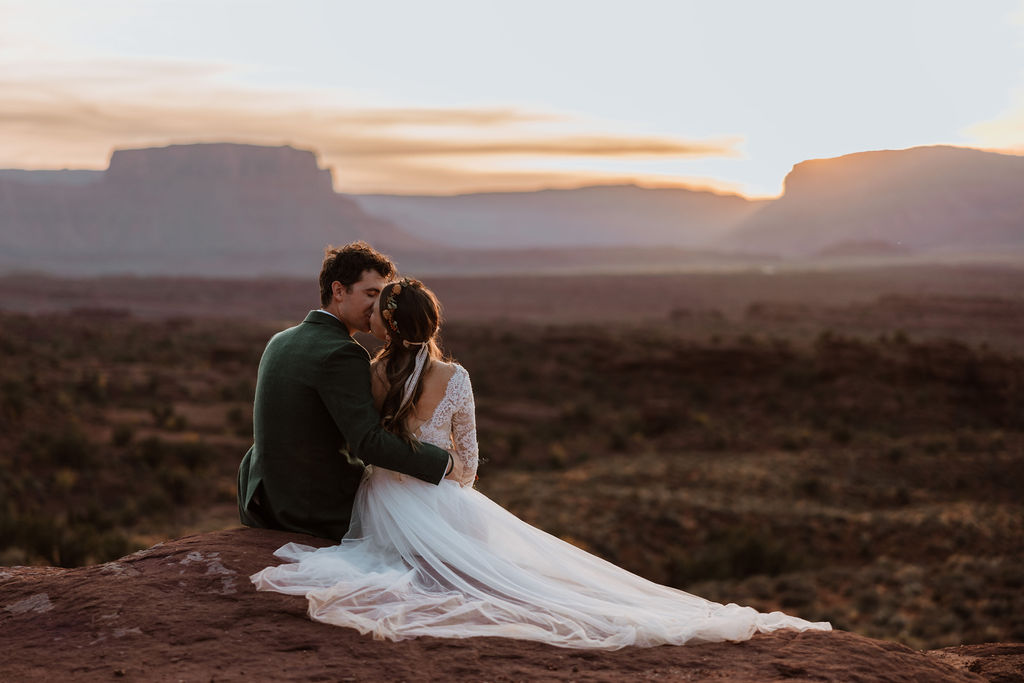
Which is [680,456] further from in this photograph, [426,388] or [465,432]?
[426,388]

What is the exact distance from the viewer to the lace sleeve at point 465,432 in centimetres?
396

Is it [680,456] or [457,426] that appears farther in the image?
[680,456]

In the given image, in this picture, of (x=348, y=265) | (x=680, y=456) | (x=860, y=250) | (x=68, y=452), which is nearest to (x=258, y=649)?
(x=348, y=265)

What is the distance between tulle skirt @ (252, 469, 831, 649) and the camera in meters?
3.35

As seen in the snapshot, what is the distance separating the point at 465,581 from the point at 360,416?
0.80m

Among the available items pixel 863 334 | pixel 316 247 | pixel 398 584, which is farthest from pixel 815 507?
pixel 316 247

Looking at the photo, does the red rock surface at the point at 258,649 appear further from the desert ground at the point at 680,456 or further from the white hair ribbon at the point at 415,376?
the desert ground at the point at 680,456

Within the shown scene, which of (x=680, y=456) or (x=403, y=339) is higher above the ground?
(x=403, y=339)

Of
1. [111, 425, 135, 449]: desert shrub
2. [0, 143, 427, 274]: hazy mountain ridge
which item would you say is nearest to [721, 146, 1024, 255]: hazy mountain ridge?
[111, 425, 135, 449]: desert shrub

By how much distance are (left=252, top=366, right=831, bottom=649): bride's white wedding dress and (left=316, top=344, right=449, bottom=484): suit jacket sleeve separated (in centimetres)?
18

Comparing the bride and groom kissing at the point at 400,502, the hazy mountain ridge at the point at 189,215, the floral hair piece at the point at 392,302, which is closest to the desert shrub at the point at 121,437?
the bride and groom kissing at the point at 400,502

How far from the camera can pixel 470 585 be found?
142 inches

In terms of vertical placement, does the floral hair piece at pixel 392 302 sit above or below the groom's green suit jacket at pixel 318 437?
above

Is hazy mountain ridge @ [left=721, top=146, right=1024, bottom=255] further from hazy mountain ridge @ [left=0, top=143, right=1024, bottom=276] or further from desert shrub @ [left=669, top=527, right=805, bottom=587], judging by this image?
desert shrub @ [left=669, top=527, right=805, bottom=587]
